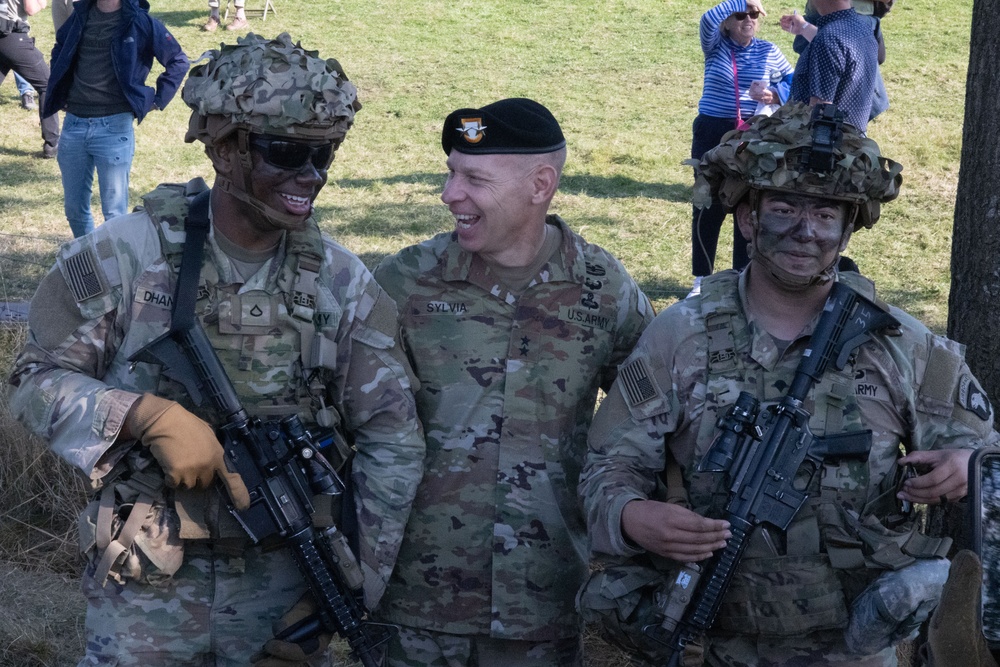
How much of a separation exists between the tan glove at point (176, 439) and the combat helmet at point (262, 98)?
0.58m

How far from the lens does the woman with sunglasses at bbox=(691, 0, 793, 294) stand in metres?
8.68

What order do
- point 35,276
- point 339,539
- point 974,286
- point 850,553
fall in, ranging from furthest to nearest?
point 35,276 < point 974,286 < point 339,539 < point 850,553

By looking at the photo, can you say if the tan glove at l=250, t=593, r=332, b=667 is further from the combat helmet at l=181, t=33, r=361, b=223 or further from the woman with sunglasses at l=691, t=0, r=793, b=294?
the woman with sunglasses at l=691, t=0, r=793, b=294

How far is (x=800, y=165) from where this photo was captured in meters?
3.02

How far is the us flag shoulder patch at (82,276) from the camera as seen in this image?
3037mm

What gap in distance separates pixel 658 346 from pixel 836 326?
0.46m

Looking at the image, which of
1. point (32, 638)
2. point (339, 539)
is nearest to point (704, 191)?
point (339, 539)

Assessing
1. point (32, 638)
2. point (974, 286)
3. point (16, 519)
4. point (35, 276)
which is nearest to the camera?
point (974, 286)

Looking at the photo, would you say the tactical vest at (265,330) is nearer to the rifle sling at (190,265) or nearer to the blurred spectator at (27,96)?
the rifle sling at (190,265)

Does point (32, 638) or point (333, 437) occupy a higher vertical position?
point (333, 437)

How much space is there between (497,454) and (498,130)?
0.95 meters

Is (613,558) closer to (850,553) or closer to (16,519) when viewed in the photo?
(850,553)

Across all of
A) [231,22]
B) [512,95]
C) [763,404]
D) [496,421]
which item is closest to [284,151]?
[496,421]

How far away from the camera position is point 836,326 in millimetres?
3041
